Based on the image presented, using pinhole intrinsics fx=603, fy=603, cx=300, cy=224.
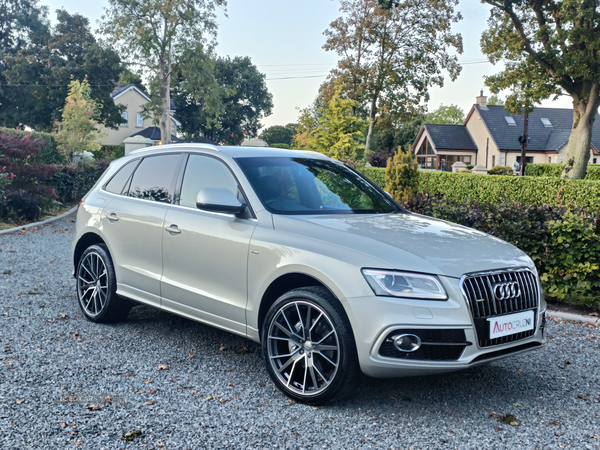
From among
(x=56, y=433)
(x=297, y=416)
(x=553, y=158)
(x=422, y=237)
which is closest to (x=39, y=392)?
(x=56, y=433)

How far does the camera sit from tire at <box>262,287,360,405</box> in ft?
13.0

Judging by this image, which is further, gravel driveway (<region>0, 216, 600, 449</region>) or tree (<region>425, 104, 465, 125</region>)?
tree (<region>425, 104, 465, 125</region>)

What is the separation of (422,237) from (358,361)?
3.47ft

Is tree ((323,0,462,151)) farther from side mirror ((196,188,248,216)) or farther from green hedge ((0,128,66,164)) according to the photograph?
side mirror ((196,188,248,216))

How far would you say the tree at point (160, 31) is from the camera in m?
43.7

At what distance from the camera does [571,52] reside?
2530 centimetres

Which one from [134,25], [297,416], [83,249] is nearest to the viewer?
[297,416]

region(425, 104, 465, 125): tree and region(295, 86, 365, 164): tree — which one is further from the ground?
region(425, 104, 465, 125): tree

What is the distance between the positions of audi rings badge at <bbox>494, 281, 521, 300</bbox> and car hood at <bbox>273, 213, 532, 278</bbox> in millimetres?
129

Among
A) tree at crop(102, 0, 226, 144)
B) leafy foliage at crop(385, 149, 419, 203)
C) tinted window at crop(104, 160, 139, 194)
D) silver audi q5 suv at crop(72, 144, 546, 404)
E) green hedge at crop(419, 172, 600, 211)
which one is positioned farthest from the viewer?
tree at crop(102, 0, 226, 144)

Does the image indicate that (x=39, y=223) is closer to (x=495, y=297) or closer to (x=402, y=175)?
(x=402, y=175)

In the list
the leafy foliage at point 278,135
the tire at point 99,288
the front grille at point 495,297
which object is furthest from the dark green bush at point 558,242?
the leafy foliage at point 278,135

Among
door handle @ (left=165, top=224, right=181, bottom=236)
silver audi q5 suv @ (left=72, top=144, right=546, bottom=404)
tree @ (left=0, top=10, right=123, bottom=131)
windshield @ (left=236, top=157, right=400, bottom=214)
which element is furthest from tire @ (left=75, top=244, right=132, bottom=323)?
tree @ (left=0, top=10, right=123, bottom=131)

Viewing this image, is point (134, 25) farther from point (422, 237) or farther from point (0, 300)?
point (422, 237)
